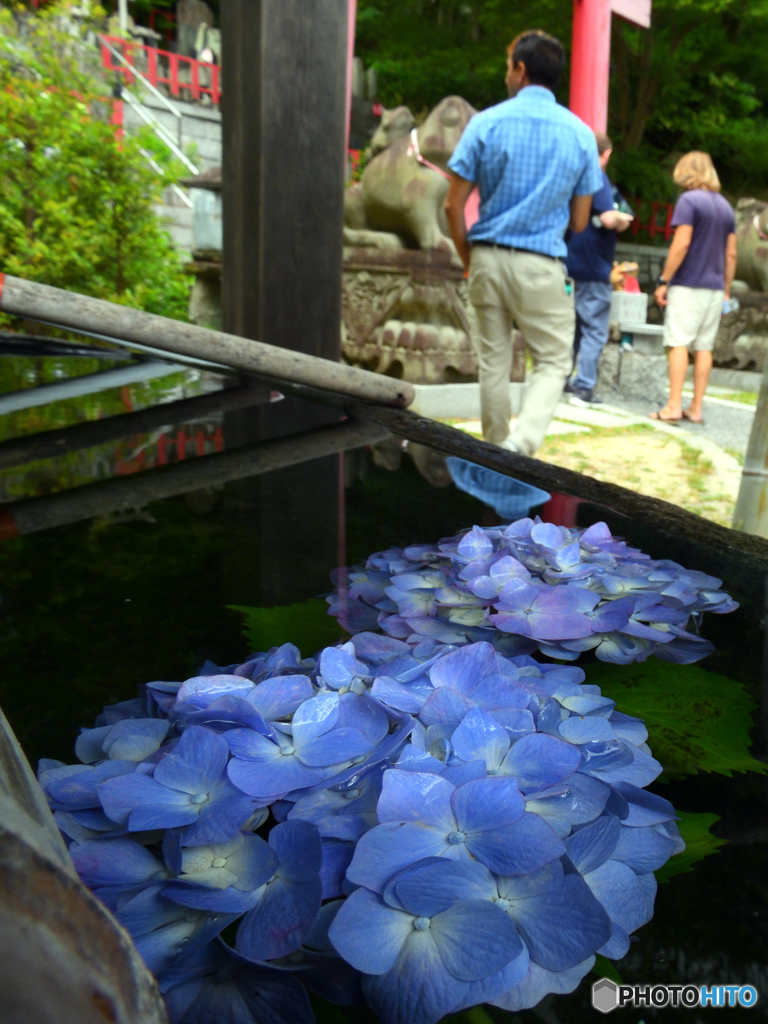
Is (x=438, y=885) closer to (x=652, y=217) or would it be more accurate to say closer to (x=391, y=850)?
(x=391, y=850)

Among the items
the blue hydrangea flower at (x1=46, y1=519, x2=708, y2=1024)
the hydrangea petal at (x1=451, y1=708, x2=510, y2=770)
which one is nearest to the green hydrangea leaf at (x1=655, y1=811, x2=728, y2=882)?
the blue hydrangea flower at (x1=46, y1=519, x2=708, y2=1024)

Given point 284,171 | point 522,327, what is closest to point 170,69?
point 522,327

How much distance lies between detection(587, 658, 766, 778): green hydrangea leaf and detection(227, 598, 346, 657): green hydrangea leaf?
0.84 feet

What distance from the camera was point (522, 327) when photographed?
375 centimetres

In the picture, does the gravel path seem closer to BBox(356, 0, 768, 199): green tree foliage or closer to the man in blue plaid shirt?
the man in blue plaid shirt

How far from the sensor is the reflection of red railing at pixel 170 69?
13008 millimetres

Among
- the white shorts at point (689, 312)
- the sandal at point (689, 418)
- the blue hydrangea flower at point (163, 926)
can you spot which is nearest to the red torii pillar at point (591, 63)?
the white shorts at point (689, 312)

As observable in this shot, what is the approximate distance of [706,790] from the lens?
0.56 metres

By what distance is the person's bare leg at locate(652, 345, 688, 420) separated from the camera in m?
6.05

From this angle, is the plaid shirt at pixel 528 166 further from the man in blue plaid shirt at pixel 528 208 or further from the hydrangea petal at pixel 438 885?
the hydrangea petal at pixel 438 885

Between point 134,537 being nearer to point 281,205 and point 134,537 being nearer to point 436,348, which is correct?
point 281,205

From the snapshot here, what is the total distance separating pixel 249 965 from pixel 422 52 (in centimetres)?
1790

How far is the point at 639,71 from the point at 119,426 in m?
17.2

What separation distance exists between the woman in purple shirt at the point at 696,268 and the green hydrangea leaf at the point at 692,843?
5891 millimetres
